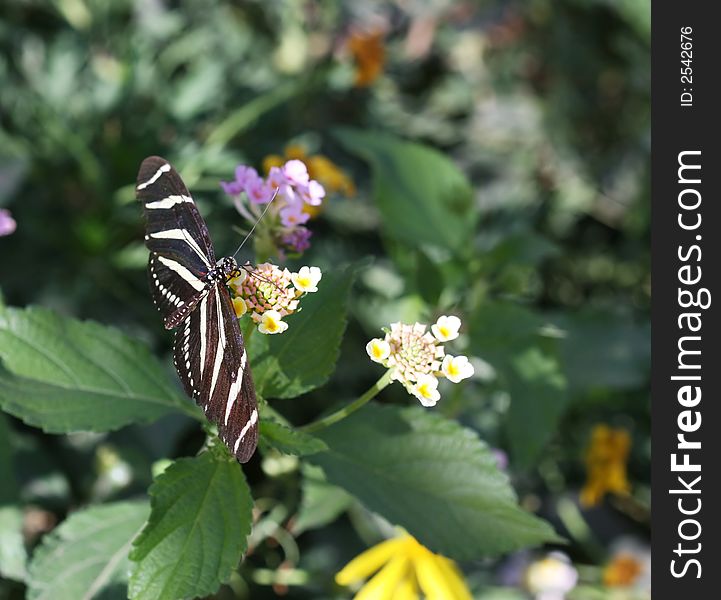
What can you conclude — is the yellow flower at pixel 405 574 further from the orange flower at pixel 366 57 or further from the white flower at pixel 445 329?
the orange flower at pixel 366 57

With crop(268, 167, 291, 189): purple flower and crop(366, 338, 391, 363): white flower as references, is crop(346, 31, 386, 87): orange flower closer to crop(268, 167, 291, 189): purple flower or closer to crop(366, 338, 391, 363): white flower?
crop(268, 167, 291, 189): purple flower

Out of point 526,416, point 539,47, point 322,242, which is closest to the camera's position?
point 526,416

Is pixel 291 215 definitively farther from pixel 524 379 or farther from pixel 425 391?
pixel 524 379

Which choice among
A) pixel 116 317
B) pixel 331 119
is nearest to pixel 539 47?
pixel 331 119

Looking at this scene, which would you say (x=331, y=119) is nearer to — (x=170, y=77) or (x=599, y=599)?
(x=170, y=77)

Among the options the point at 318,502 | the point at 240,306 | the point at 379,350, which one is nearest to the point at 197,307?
the point at 240,306

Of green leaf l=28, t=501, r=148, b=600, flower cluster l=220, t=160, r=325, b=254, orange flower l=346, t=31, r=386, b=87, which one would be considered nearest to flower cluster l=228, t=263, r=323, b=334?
flower cluster l=220, t=160, r=325, b=254
